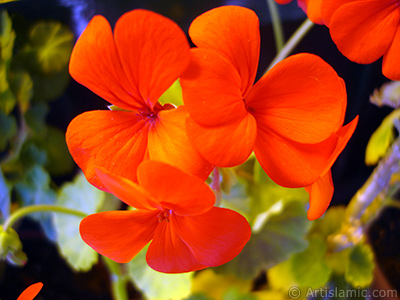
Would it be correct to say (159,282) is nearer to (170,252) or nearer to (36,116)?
(170,252)

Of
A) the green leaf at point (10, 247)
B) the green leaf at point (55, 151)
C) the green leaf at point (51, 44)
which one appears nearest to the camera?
the green leaf at point (10, 247)

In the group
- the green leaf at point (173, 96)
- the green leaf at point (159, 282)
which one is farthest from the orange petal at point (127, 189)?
the green leaf at point (159, 282)

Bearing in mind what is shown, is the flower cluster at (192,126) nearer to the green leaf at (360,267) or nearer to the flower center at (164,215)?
the flower center at (164,215)

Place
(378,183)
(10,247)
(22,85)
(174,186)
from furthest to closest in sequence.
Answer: (22,85) < (378,183) < (10,247) < (174,186)

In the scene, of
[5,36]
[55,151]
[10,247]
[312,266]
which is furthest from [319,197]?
[55,151]

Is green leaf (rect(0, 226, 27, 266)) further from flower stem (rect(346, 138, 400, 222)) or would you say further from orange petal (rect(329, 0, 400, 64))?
flower stem (rect(346, 138, 400, 222))

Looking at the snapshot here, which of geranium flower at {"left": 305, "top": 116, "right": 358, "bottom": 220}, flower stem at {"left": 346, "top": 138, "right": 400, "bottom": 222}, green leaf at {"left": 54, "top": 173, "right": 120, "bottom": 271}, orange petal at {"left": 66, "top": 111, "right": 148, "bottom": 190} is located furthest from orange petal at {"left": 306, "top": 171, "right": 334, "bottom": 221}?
green leaf at {"left": 54, "top": 173, "right": 120, "bottom": 271}

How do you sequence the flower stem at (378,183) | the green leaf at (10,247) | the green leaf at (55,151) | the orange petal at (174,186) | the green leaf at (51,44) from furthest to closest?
1. the green leaf at (55,151)
2. the green leaf at (51,44)
3. the flower stem at (378,183)
4. the green leaf at (10,247)
5. the orange petal at (174,186)
